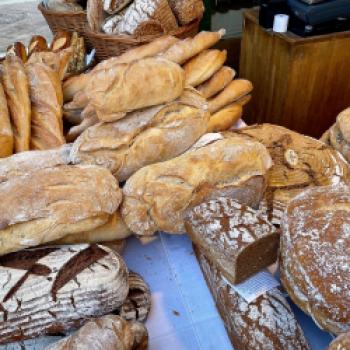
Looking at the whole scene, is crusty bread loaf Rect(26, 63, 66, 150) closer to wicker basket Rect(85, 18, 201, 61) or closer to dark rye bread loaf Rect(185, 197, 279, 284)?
wicker basket Rect(85, 18, 201, 61)

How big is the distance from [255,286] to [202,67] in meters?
0.83

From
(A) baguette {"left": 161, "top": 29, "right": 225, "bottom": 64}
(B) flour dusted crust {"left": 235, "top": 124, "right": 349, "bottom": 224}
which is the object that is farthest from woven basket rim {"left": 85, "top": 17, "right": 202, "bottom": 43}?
(B) flour dusted crust {"left": 235, "top": 124, "right": 349, "bottom": 224}

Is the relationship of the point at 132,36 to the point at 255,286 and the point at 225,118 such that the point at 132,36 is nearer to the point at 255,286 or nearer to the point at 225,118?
the point at 225,118

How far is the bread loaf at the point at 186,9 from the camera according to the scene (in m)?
1.65

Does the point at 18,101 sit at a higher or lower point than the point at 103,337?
higher

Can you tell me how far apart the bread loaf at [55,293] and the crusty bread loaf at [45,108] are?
1.68 feet

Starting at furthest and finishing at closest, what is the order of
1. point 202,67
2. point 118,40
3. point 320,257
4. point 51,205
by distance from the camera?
1. point 118,40
2. point 202,67
3. point 51,205
4. point 320,257

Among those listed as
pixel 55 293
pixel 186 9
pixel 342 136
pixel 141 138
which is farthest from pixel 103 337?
pixel 186 9

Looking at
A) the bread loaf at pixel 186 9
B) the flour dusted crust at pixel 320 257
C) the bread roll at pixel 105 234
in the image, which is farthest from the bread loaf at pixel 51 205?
the bread loaf at pixel 186 9

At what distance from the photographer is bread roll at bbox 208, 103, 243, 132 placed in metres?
1.30

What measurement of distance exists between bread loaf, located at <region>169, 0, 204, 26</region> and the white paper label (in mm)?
1297

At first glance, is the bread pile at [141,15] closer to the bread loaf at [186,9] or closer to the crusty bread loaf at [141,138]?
the bread loaf at [186,9]

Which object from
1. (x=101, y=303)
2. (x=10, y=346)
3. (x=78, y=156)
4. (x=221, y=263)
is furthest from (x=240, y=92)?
(x=10, y=346)

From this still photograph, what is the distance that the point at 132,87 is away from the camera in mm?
980
